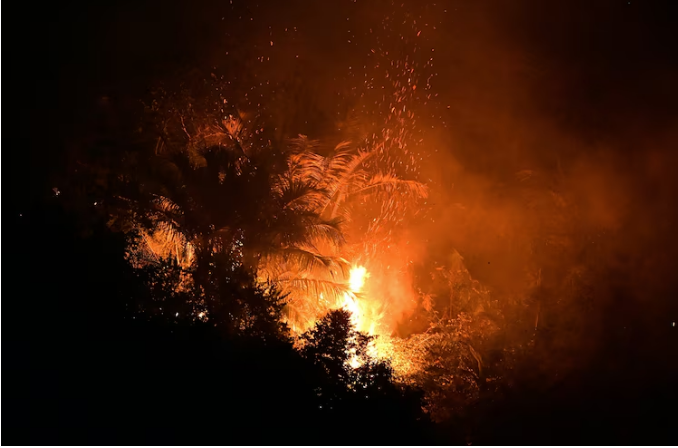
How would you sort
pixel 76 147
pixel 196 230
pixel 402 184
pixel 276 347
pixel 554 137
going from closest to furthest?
1. pixel 276 347
2. pixel 196 230
3. pixel 76 147
4. pixel 402 184
5. pixel 554 137

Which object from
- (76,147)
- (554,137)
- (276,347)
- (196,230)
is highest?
(554,137)

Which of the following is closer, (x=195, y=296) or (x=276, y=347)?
(x=276, y=347)

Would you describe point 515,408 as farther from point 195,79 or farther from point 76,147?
point 76,147

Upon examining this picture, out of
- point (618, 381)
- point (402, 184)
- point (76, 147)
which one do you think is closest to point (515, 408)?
point (618, 381)

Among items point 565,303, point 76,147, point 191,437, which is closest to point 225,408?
point 191,437

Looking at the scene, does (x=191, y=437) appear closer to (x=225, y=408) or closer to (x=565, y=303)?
(x=225, y=408)

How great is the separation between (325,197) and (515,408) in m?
5.89

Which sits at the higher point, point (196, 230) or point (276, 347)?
point (196, 230)

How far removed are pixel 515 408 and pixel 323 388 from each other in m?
6.49

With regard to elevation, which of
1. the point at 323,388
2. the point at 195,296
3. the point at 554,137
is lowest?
the point at 323,388

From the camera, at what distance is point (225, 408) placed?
16.3 ft

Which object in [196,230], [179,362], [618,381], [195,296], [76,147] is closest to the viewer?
[179,362]

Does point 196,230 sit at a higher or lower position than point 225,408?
higher

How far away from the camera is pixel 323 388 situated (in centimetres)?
587
